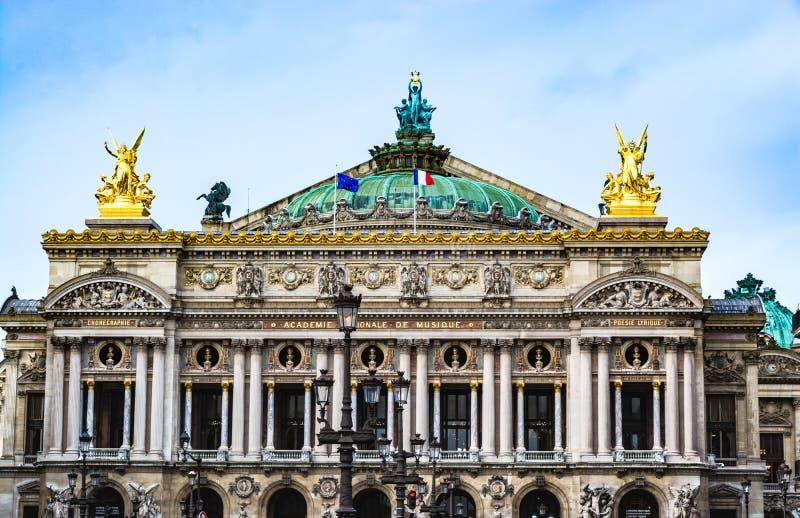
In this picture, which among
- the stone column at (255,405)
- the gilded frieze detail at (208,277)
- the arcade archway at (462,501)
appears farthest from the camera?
the gilded frieze detail at (208,277)

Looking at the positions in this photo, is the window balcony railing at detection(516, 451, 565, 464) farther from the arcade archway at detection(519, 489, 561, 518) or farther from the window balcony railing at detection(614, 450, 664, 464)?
the window balcony railing at detection(614, 450, 664, 464)

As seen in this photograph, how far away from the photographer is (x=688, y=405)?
83.9m

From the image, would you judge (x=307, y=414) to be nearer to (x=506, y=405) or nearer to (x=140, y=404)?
(x=140, y=404)

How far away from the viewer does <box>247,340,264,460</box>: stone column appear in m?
85.6

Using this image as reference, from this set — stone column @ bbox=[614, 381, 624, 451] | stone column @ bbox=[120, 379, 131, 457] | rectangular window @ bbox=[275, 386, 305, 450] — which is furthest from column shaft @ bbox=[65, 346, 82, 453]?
stone column @ bbox=[614, 381, 624, 451]

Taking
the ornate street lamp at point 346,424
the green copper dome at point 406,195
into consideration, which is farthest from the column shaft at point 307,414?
the ornate street lamp at point 346,424

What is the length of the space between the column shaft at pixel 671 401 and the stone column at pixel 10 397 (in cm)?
3773

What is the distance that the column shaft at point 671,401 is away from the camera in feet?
274

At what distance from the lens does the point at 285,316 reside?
86.9 m

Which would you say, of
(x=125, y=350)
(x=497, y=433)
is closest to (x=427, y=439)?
(x=497, y=433)

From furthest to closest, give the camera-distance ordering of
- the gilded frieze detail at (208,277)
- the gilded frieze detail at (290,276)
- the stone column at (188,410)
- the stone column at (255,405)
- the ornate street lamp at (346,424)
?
the gilded frieze detail at (208,277), the gilded frieze detail at (290,276), the stone column at (188,410), the stone column at (255,405), the ornate street lamp at (346,424)

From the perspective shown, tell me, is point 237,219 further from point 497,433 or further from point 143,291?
point 497,433

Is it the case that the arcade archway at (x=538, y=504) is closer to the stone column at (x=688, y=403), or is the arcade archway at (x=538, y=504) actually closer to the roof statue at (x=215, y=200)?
the stone column at (x=688, y=403)

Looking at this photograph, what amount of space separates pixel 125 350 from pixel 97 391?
284 cm
